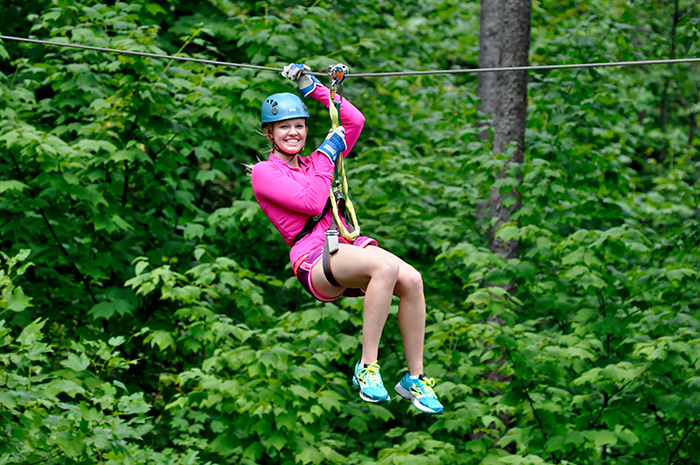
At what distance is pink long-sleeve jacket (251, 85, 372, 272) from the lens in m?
3.63

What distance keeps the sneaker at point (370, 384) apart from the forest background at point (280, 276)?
260cm

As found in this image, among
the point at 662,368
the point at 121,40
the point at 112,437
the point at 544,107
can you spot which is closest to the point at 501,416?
the point at 662,368

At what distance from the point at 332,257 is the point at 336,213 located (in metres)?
0.21

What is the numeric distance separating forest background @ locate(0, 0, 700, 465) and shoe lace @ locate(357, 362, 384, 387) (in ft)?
8.52

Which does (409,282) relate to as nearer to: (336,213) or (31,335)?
(336,213)

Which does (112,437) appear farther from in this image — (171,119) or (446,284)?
(446,284)

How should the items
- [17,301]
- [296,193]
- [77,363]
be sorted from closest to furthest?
[296,193] → [17,301] → [77,363]

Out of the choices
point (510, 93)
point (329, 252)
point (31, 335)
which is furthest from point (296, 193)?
point (510, 93)

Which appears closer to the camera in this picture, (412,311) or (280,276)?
(412,311)

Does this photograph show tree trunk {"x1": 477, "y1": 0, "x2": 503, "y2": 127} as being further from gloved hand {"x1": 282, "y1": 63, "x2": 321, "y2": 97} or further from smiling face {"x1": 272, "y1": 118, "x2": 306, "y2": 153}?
smiling face {"x1": 272, "y1": 118, "x2": 306, "y2": 153}

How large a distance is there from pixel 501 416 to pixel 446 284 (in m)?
1.41

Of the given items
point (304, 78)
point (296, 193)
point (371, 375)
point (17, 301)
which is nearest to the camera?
point (371, 375)

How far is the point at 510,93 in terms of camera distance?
7664 mm

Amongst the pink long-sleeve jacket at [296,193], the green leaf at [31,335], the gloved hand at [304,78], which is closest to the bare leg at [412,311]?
the pink long-sleeve jacket at [296,193]
